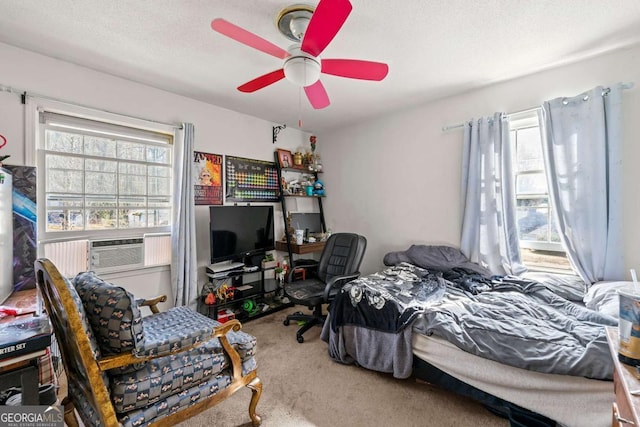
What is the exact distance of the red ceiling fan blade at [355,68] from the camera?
154cm

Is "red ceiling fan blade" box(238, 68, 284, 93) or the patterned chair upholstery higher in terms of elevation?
"red ceiling fan blade" box(238, 68, 284, 93)

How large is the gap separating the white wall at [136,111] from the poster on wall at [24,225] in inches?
5.1

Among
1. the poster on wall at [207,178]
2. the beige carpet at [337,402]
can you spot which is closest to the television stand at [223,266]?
the poster on wall at [207,178]

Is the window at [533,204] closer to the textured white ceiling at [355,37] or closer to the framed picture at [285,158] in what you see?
the textured white ceiling at [355,37]

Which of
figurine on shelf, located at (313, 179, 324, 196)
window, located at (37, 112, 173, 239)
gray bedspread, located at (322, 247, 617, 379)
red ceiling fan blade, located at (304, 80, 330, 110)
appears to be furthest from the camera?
figurine on shelf, located at (313, 179, 324, 196)

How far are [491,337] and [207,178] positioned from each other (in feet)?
9.66

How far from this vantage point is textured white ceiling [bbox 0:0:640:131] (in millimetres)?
1575

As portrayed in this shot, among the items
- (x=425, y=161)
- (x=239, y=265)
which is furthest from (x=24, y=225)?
(x=425, y=161)

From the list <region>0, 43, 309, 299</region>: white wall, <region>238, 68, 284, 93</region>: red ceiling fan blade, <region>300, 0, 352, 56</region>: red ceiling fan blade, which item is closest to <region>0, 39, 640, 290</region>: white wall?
<region>0, 43, 309, 299</region>: white wall

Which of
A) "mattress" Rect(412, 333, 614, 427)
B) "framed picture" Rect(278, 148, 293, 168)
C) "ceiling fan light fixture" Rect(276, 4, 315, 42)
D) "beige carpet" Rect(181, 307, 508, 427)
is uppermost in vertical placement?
"ceiling fan light fixture" Rect(276, 4, 315, 42)

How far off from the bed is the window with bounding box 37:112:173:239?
2140mm

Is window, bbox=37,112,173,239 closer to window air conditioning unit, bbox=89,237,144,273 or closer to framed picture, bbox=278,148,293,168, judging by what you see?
window air conditioning unit, bbox=89,237,144,273

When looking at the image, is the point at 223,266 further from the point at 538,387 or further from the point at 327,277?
the point at 538,387
